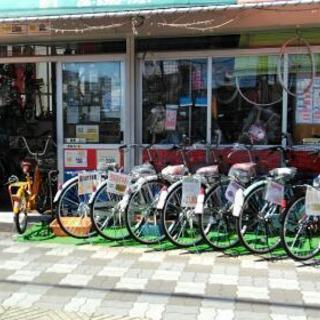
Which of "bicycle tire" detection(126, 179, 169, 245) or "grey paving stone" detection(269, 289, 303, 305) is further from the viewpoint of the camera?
"bicycle tire" detection(126, 179, 169, 245)

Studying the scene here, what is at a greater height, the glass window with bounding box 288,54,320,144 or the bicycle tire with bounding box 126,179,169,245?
the glass window with bounding box 288,54,320,144

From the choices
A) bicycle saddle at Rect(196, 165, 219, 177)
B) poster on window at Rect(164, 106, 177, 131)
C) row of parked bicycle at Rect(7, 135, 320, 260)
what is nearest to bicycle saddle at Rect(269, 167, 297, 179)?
row of parked bicycle at Rect(7, 135, 320, 260)

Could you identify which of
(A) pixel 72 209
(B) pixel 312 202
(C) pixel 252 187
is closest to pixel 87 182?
(A) pixel 72 209

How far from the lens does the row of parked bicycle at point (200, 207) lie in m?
6.97

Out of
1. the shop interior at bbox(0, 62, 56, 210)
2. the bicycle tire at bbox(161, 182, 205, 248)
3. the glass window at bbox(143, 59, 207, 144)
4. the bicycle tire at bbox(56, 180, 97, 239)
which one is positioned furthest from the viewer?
the shop interior at bbox(0, 62, 56, 210)

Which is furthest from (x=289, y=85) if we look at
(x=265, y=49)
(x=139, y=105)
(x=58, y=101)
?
(x=58, y=101)

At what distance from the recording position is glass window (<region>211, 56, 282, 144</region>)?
8.58m

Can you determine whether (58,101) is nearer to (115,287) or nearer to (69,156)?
(69,156)

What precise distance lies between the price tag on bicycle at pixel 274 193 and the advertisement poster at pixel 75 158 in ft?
10.4

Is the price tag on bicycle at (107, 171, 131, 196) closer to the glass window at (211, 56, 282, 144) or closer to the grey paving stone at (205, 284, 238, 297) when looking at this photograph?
the glass window at (211, 56, 282, 144)

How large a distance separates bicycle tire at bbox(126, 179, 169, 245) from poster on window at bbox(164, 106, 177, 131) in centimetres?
151

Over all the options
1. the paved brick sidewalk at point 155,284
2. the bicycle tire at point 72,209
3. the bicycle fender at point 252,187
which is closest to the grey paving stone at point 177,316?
the paved brick sidewalk at point 155,284

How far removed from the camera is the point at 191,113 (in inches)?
350

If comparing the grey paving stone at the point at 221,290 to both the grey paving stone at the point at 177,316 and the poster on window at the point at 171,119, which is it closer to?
the grey paving stone at the point at 177,316
